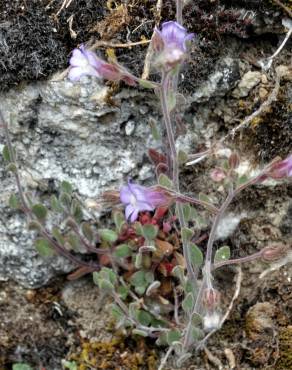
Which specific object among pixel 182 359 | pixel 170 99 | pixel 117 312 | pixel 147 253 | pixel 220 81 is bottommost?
pixel 182 359

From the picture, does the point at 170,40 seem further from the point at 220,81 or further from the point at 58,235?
the point at 58,235

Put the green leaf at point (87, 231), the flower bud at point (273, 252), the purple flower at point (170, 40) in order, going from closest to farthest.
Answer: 1. the purple flower at point (170, 40)
2. the flower bud at point (273, 252)
3. the green leaf at point (87, 231)

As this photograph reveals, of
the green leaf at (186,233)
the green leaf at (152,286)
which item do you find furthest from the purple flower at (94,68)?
the green leaf at (152,286)

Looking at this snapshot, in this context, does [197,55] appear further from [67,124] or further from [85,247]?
[85,247]

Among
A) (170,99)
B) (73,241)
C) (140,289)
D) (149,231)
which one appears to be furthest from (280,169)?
(73,241)

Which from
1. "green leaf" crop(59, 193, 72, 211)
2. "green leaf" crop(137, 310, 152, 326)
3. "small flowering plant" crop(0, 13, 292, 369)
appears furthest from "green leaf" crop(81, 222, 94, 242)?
"green leaf" crop(137, 310, 152, 326)

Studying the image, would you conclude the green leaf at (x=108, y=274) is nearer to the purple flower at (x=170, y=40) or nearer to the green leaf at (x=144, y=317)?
the green leaf at (x=144, y=317)

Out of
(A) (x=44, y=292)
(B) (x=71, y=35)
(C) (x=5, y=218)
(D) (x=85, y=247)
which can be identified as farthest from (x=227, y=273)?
(B) (x=71, y=35)

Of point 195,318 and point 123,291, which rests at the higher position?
point 195,318
